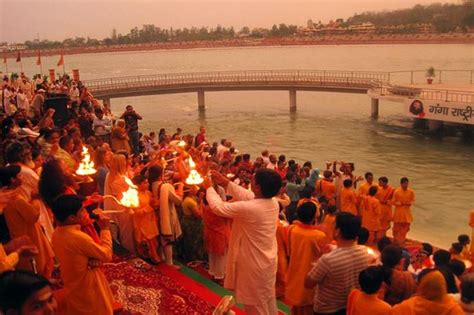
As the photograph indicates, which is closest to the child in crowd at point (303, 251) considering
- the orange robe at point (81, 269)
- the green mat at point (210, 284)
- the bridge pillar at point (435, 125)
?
the green mat at point (210, 284)

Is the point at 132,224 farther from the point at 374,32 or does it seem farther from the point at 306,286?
the point at 374,32

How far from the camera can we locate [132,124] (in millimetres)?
12266

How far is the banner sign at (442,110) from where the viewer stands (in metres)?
25.0

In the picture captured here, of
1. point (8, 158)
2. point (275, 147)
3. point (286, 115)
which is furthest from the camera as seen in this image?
point (286, 115)

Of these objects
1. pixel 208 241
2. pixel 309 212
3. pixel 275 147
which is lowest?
pixel 275 147

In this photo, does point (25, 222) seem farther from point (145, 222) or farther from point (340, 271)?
point (340, 271)

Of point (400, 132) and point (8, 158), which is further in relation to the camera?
point (400, 132)

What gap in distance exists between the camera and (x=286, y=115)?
4300cm

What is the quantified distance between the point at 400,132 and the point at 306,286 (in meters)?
30.1

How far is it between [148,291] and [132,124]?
712 cm

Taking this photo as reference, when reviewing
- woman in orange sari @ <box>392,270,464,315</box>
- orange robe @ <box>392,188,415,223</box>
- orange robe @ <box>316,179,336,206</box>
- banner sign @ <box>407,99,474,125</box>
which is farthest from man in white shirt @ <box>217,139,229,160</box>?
banner sign @ <box>407,99,474,125</box>

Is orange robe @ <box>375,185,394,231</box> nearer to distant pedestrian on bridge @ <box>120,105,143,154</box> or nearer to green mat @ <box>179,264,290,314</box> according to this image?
green mat @ <box>179,264,290,314</box>

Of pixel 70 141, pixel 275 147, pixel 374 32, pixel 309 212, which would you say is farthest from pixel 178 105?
pixel 374 32

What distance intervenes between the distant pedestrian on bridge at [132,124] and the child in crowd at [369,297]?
915cm
